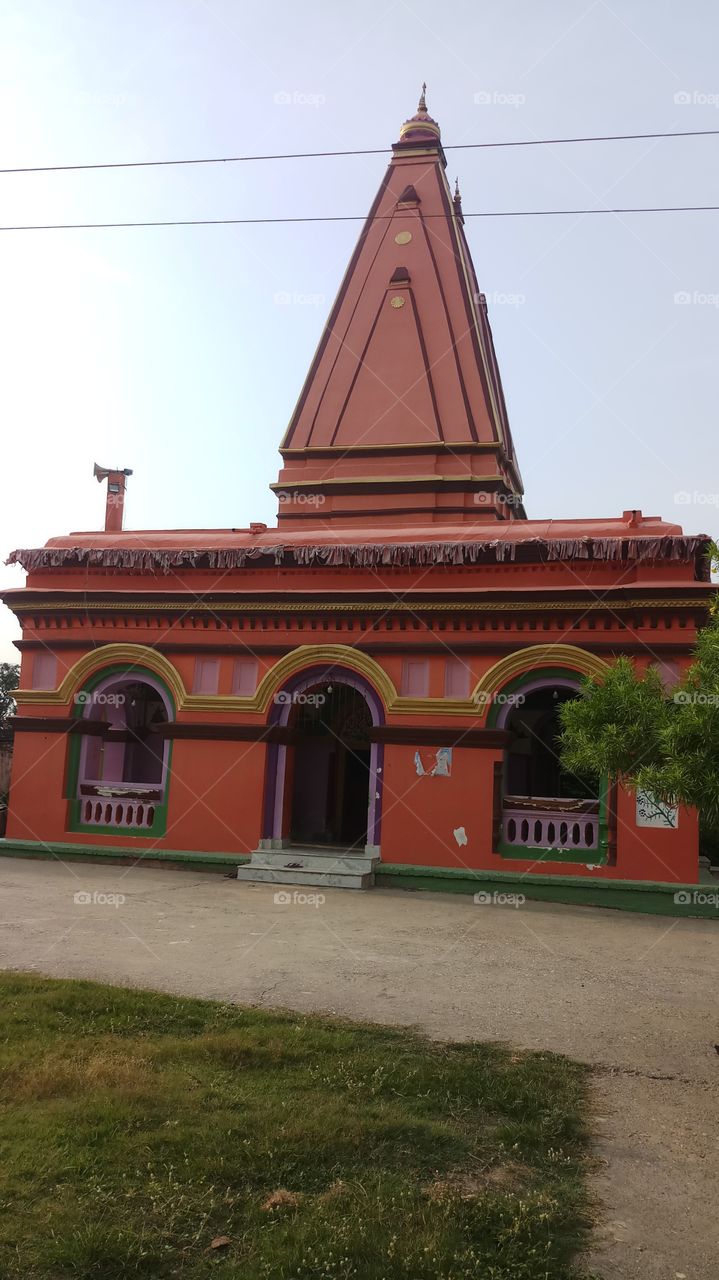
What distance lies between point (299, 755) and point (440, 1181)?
12206 millimetres

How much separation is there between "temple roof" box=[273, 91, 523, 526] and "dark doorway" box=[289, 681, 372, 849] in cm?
359

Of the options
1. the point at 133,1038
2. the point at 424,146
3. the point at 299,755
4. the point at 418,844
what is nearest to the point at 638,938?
the point at 418,844

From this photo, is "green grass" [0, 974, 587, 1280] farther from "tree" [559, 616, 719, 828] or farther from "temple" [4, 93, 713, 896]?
"temple" [4, 93, 713, 896]

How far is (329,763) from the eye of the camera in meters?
15.9

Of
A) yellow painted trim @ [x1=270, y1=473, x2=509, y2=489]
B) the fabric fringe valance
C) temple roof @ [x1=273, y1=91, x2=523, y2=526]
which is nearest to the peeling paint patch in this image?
the fabric fringe valance

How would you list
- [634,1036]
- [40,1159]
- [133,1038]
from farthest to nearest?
[634,1036]
[133,1038]
[40,1159]

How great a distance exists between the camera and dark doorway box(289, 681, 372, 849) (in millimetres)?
15797

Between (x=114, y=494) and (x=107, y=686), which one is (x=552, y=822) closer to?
(x=107, y=686)

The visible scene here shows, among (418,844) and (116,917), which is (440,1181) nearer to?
(116,917)

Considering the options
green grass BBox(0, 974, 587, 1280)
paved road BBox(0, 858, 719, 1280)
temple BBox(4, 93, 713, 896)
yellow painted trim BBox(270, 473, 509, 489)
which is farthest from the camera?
yellow painted trim BBox(270, 473, 509, 489)

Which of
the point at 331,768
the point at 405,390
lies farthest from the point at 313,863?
the point at 405,390

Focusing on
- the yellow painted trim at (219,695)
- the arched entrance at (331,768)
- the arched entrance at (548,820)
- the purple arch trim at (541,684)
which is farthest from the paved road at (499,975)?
the arched entrance at (331,768)

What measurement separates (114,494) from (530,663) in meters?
8.43

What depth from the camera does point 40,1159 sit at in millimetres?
3953
